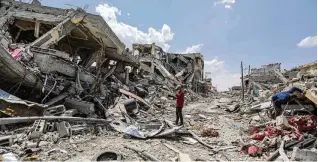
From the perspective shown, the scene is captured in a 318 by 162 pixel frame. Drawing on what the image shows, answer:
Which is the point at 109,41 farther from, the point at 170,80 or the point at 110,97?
the point at 170,80

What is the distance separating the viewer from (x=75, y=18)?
13.4 m

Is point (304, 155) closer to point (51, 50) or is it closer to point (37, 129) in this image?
point (37, 129)

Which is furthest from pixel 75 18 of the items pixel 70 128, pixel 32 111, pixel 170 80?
pixel 170 80

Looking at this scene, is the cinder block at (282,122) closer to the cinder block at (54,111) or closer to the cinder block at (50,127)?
the cinder block at (50,127)

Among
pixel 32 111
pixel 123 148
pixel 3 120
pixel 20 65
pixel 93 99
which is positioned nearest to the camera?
pixel 123 148

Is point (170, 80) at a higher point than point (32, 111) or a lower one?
higher

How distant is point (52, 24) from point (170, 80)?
63.5ft

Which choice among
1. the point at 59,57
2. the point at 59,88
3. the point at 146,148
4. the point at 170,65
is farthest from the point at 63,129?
the point at 170,65

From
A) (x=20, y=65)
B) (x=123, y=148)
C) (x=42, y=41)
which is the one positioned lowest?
(x=123, y=148)

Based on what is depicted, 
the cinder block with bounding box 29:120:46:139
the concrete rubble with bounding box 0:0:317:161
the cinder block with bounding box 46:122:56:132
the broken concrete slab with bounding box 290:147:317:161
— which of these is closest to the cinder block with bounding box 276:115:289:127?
the concrete rubble with bounding box 0:0:317:161

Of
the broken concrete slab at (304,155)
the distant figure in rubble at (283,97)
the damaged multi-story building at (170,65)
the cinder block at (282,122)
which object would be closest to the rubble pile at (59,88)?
the cinder block at (282,122)

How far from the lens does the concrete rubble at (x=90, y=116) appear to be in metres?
6.65

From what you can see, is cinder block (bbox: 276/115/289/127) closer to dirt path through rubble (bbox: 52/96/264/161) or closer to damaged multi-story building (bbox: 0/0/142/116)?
dirt path through rubble (bbox: 52/96/264/161)

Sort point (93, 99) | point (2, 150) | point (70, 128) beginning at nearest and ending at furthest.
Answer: point (2, 150) < point (70, 128) < point (93, 99)
